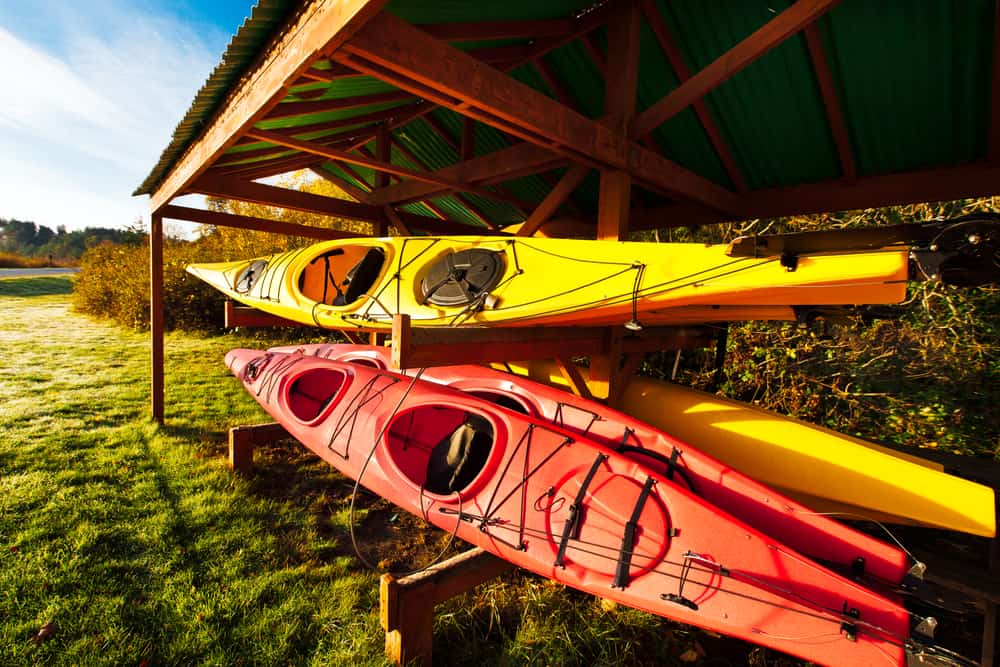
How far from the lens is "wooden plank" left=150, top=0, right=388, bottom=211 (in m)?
1.57

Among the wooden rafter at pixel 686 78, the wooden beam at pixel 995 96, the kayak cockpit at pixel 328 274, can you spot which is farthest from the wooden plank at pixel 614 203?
the kayak cockpit at pixel 328 274

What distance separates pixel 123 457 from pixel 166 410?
167cm

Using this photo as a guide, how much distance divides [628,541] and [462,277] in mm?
2092

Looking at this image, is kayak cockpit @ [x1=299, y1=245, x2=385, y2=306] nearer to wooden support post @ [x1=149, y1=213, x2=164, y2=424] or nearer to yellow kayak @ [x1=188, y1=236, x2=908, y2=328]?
yellow kayak @ [x1=188, y1=236, x2=908, y2=328]

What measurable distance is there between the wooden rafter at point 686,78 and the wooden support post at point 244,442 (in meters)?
4.62

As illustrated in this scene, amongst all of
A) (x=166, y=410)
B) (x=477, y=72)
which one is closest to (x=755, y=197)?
(x=477, y=72)

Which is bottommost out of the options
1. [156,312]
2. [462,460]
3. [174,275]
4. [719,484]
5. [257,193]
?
[462,460]

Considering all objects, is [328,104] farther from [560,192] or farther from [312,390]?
[312,390]

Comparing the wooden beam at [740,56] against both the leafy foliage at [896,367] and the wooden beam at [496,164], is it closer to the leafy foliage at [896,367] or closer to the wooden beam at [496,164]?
the wooden beam at [496,164]

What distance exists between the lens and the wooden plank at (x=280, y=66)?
1.57 m

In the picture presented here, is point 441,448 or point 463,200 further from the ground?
point 463,200

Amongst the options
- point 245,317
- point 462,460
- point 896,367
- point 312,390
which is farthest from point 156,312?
point 896,367

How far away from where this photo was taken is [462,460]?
2926 mm

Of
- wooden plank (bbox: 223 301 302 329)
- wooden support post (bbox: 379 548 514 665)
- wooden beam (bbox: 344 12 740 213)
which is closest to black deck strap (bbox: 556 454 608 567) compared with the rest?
wooden support post (bbox: 379 548 514 665)
